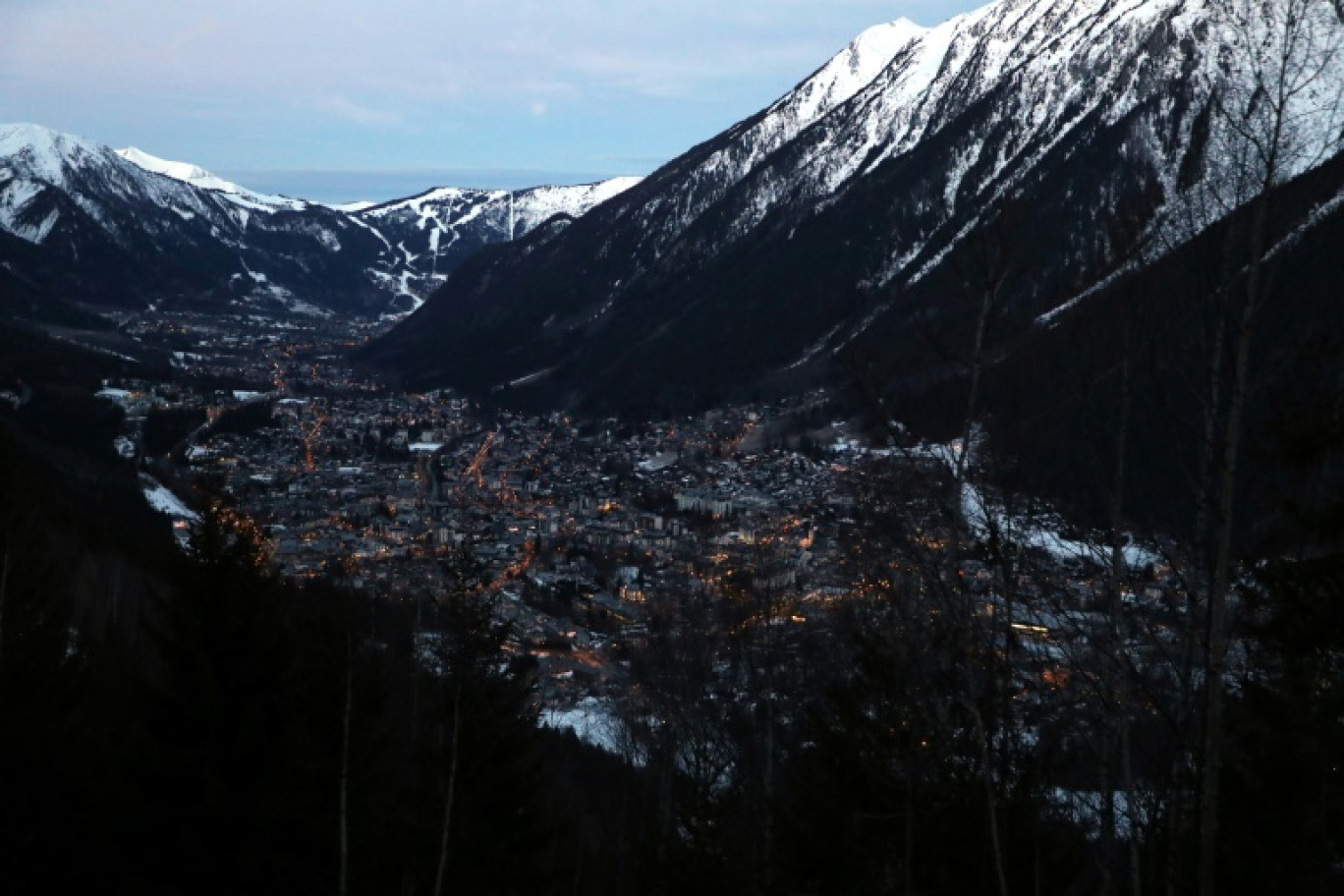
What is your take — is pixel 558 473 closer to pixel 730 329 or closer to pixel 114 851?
pixel 730 329

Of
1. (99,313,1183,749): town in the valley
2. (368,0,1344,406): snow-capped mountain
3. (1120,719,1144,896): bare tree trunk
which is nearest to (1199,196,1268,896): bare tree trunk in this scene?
(99,313,1183,749): town in the valley

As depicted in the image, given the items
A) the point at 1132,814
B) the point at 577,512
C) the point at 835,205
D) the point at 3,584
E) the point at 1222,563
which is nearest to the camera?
the point at 1222,563

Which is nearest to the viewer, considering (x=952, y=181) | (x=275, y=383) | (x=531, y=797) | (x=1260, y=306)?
(x=1260, y=306)

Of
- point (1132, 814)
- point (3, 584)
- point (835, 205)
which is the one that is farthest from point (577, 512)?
point (835, 205)

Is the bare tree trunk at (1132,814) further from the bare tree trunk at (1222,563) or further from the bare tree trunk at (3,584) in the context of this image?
the bare tree trunk at (3,584)

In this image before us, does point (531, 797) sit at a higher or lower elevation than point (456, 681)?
lower

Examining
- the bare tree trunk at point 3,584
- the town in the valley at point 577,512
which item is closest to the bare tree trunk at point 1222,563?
the town in the valley at point 577,512

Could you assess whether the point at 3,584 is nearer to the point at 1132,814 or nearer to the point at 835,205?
the point at 1132,814

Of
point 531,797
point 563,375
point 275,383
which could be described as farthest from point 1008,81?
point 531,797
